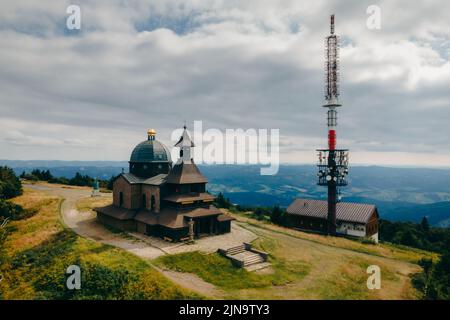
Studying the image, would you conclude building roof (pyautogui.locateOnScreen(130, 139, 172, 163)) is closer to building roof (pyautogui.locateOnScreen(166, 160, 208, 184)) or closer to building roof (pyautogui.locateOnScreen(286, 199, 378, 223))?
building roof (pyautogui.locateOnScreen(166, 160, 208, 184))

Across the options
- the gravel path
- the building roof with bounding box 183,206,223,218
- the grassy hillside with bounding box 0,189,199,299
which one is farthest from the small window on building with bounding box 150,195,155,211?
the grassy hillside with bounding box 0,189,199,299

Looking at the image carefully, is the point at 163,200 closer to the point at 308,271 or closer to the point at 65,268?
the point at 65,268

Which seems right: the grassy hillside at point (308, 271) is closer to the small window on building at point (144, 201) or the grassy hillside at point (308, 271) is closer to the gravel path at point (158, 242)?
the gravel path at point (158, 242)

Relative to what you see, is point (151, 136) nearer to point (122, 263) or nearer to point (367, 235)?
point (122, 263)

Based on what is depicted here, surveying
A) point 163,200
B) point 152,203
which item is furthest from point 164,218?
point 152,203

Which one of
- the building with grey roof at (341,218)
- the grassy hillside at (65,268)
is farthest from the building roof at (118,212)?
the building with grey roof at (341,218)

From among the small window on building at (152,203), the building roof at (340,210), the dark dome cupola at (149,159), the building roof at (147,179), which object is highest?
the dark dome cupola at (149,159)
